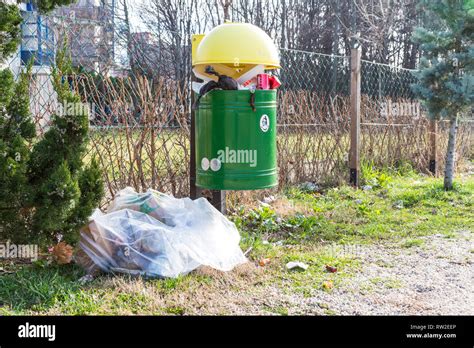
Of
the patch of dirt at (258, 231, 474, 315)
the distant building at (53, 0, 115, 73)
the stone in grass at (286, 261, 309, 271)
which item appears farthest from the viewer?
the distant building at (53, 0, 115, 73)

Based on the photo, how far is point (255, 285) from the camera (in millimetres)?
3439

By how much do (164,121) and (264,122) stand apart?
4.92 feet

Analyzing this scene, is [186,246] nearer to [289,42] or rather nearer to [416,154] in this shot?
[416,154]

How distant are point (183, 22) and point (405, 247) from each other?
11.2m

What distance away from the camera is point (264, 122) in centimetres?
362

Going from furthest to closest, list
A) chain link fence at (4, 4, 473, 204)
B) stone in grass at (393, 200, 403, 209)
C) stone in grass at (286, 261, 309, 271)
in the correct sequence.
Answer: stone in grass at (393, 200, 403, 209), chain link fence at (4, 4, 473, 204), stone in grass at (286, 261, 309, 271)

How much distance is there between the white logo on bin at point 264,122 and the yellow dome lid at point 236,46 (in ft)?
1.19

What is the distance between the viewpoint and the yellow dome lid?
11.3 ft

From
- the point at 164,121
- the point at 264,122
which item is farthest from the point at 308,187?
the point at 264,122

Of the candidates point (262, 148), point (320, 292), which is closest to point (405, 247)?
point (320, 292)

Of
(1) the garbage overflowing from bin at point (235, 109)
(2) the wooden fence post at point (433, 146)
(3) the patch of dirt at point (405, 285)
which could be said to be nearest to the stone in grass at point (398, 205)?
(3) the patch of dirt at point (405, 285)

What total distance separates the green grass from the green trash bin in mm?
655

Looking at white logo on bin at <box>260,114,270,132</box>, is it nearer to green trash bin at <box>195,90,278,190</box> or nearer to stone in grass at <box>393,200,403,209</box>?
green trash bin at <box>195,90,278,190</box>

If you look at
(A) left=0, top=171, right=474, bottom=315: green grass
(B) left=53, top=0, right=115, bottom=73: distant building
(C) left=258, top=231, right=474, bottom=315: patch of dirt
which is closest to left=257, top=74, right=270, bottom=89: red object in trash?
(A) left=0, top=171, right=474, bottom=315: green grass
